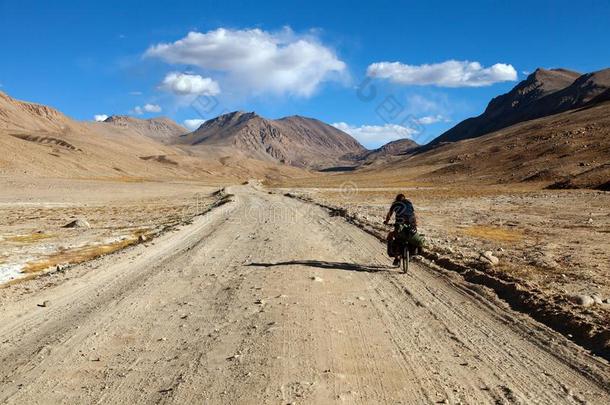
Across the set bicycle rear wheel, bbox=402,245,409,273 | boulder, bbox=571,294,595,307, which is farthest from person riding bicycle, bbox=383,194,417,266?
boulder, bbox=571,294,595,307

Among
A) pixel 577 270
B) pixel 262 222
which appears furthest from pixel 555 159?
pixel 577 270

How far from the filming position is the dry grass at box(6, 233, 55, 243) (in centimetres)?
2198

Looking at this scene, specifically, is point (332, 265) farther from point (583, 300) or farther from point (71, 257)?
point (71, 257)

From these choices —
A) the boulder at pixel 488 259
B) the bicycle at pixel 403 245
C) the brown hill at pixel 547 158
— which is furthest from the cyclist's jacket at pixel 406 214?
the brown hill at pixel 547 158

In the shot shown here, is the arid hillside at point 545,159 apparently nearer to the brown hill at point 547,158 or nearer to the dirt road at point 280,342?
the brown hill at point 547,158

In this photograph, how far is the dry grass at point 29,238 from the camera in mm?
21981

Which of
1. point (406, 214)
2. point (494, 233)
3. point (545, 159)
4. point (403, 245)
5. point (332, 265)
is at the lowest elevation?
point (494, 233)

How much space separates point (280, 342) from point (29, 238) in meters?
19.7

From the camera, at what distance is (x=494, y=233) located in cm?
2286

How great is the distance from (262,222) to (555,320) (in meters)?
19.0

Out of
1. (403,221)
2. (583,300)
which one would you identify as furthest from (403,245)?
(583,300)

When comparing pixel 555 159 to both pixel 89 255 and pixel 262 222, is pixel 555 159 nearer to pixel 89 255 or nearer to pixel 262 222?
pixel 262 222

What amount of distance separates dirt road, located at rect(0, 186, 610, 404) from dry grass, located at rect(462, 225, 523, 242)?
9.06 metres

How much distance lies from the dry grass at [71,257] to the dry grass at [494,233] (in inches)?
590
